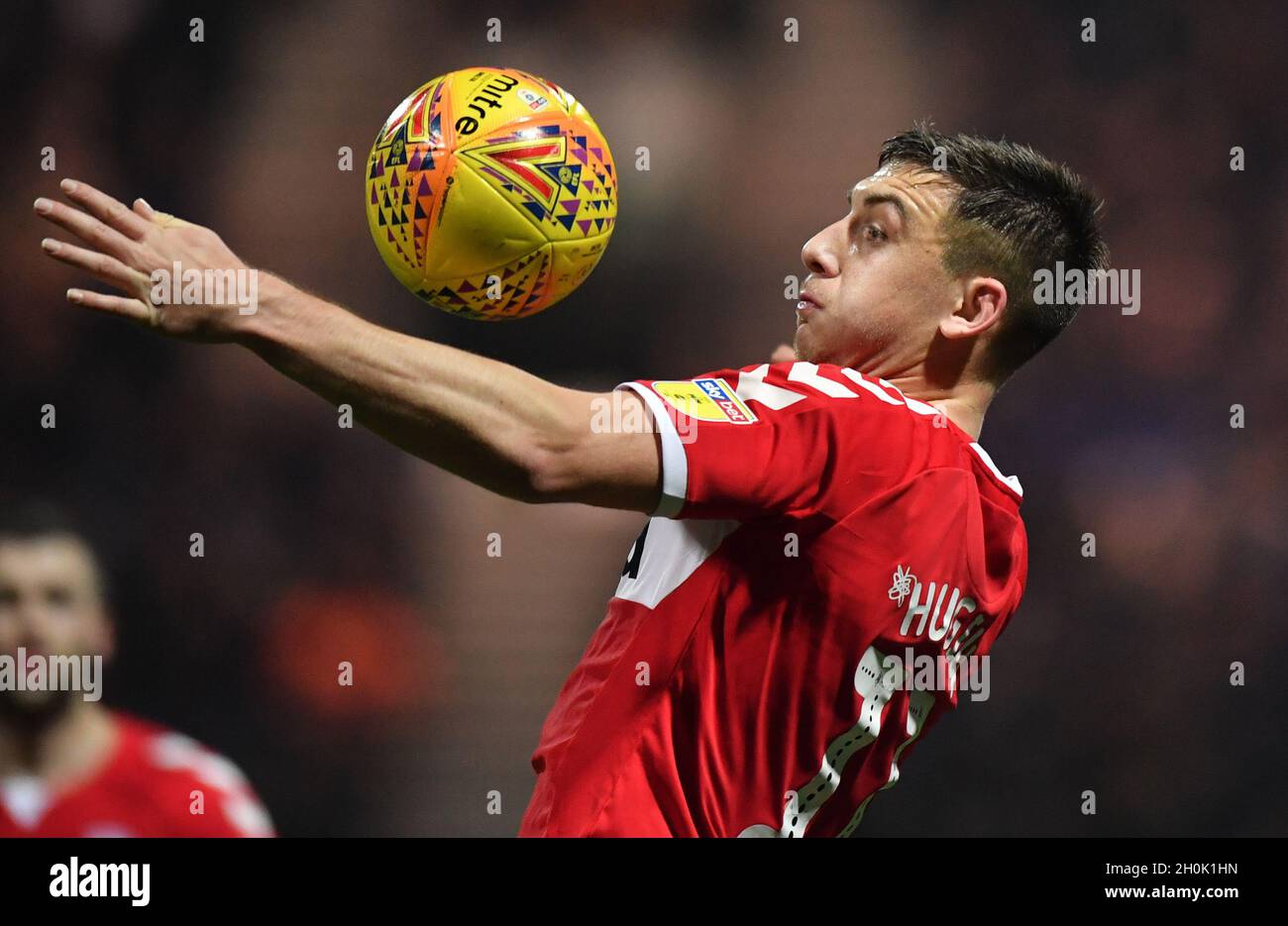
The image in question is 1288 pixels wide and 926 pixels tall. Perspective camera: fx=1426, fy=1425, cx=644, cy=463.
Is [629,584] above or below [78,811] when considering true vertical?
above

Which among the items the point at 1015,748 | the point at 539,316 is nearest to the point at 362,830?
the point at 539,316

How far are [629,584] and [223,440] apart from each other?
400 centimetres

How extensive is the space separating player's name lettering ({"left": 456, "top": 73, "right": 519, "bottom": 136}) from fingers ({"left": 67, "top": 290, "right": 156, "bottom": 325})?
3.69ft

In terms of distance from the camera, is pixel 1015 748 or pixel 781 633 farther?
pixel 1015 748

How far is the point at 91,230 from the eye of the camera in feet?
7.36

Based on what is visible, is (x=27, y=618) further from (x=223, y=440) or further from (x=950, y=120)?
(x=950, y=120)

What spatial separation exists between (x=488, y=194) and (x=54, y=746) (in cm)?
337

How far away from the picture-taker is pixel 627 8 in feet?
24.0

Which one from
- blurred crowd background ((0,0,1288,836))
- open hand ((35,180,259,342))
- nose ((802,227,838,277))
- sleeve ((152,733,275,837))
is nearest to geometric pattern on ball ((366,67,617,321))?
nose ((802,227,838,277))

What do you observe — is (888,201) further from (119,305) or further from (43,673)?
(43,673)

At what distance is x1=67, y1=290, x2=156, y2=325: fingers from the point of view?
216 centimetres

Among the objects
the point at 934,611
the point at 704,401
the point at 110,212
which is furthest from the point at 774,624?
the point at 110,212

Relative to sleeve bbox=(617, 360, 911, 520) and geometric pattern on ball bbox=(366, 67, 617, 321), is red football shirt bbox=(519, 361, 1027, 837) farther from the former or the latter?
geometric pattern on ball bbox=(366, 67, 617, 321)

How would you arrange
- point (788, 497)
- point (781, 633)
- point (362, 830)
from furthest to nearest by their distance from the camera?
point (362, 830)
point (781, 633)
point (788, 497)
